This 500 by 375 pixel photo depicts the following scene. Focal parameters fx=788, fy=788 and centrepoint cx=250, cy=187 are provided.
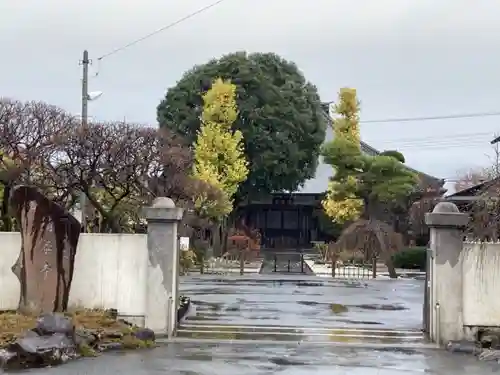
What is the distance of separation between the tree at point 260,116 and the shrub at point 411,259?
13.0m

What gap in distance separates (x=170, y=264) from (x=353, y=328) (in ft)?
13.2

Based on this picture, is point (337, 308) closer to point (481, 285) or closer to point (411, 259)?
point (481, 285)

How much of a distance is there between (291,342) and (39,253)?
186 inches

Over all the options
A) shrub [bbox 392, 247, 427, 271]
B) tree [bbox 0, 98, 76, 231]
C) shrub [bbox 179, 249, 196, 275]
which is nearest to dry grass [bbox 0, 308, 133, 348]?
tree [bbox 0, 98, 76, 231]

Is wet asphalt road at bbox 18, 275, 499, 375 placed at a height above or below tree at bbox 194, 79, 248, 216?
below

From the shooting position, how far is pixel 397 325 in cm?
1631

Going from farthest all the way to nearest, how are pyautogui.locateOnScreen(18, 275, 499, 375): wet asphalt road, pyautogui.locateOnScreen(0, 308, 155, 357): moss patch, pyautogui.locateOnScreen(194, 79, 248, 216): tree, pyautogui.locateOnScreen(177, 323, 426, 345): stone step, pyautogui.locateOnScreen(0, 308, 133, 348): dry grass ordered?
pyautogui.locateOnScreen(194, 79, 248, 216): tree
pyautogui.locateOnScreen(177, 323, 426, 345): stone step
pyautogui.locateOnScreen(0, 308, 133, 348): dry grass
pyautogui.locateOnScreen(0, 308, 155, 357): moss patch
pyautogui.locateOnScreen(18, 275, 499, 375): wet asphalt road

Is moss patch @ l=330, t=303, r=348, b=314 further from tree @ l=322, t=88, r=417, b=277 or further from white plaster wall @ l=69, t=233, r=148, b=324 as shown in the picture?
tree @ l=322, t=88, r=417, b=277

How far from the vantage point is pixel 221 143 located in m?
46.4

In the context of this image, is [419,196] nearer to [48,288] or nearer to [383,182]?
[383,182]

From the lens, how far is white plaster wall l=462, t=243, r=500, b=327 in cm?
1407

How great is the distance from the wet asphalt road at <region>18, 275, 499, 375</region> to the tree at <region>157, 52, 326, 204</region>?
92.6 feet

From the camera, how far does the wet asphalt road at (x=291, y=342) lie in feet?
37.8

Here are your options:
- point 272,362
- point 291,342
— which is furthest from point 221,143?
point 272,362
